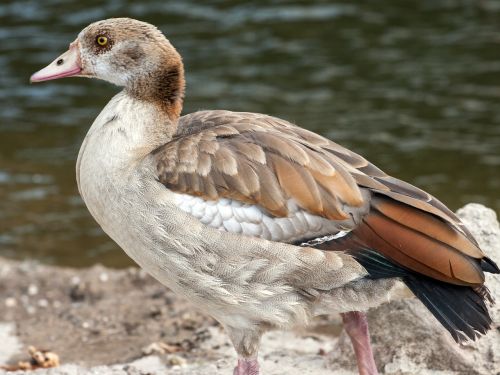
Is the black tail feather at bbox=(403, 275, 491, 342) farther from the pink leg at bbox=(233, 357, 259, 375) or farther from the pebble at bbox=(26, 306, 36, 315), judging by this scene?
the pebble at bbox=(26, 306, 36, 315)

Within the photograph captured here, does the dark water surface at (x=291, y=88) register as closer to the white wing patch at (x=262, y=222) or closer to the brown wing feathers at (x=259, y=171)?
the brown wing feathers at (x=259, y=171)

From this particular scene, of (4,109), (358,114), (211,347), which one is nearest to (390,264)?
(211,347)

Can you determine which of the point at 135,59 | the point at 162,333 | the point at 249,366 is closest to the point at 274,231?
the point at 249,366

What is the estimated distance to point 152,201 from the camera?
212 inches

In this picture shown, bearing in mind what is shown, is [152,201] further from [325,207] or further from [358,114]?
[358,114]

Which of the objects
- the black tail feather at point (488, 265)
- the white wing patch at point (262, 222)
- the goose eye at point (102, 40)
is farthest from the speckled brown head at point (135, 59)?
the black tail feather at point (488, 265)

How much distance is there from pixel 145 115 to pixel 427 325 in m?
2.10

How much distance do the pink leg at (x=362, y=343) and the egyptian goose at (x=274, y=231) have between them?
299 millimetres

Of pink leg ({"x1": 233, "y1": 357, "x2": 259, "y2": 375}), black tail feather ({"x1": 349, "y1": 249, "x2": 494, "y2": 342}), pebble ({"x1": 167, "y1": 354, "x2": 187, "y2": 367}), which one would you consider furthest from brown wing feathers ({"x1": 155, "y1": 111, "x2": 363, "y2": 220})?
pebble ({"x1": 167, "y1": 354, "x2": 187, "y2": 367})

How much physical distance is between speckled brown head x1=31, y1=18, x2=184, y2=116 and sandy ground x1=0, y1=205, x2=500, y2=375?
174 centimetres

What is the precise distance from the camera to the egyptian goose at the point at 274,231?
523 centimetres

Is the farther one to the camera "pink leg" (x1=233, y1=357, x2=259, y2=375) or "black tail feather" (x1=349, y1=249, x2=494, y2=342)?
"pink leg" (x1=233, y1=357, x2=259, y2=375)

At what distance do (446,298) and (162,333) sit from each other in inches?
112

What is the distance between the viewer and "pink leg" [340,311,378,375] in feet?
18.8
